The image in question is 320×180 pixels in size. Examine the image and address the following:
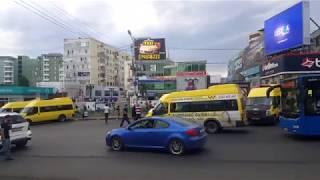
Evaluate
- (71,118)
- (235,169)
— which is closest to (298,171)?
(235,169)

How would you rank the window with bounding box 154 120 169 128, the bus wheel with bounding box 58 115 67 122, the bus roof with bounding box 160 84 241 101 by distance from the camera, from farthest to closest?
the bus wheel with bounding box 58 115 67 122 → the bus roof with bounding box 160 84 241 101 → the window with bounding box 154 120 169 128

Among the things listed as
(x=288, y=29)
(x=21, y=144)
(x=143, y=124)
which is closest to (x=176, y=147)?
(x=143, y=124)

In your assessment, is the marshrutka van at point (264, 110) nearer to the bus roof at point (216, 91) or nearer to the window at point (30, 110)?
the bus roof at point (216, 91)

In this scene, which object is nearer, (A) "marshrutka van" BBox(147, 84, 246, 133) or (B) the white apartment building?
(A) "marshrutka van" BBox(147, 84, 246, 133)

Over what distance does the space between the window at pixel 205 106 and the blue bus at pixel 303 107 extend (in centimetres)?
383

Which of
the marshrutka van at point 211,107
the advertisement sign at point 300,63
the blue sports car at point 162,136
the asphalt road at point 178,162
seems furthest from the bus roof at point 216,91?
the advertisement sign at point 300,63

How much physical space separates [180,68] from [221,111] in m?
116

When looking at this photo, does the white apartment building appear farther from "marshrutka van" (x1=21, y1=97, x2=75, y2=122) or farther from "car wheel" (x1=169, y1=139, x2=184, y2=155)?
"car wheel" (x1=169, y1=139, x2=184, y2=155)

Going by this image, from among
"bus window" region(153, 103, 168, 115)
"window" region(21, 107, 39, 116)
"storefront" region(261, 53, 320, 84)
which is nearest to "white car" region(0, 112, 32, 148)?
"bus window" region(153, 103, 168, 115)

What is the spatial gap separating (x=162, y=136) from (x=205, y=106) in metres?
9.51

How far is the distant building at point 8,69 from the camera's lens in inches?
6255

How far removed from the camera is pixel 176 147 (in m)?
16.5

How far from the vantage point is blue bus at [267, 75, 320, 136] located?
20500 millimetres

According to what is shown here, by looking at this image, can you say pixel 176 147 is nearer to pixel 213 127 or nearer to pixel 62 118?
pixel 213 127
